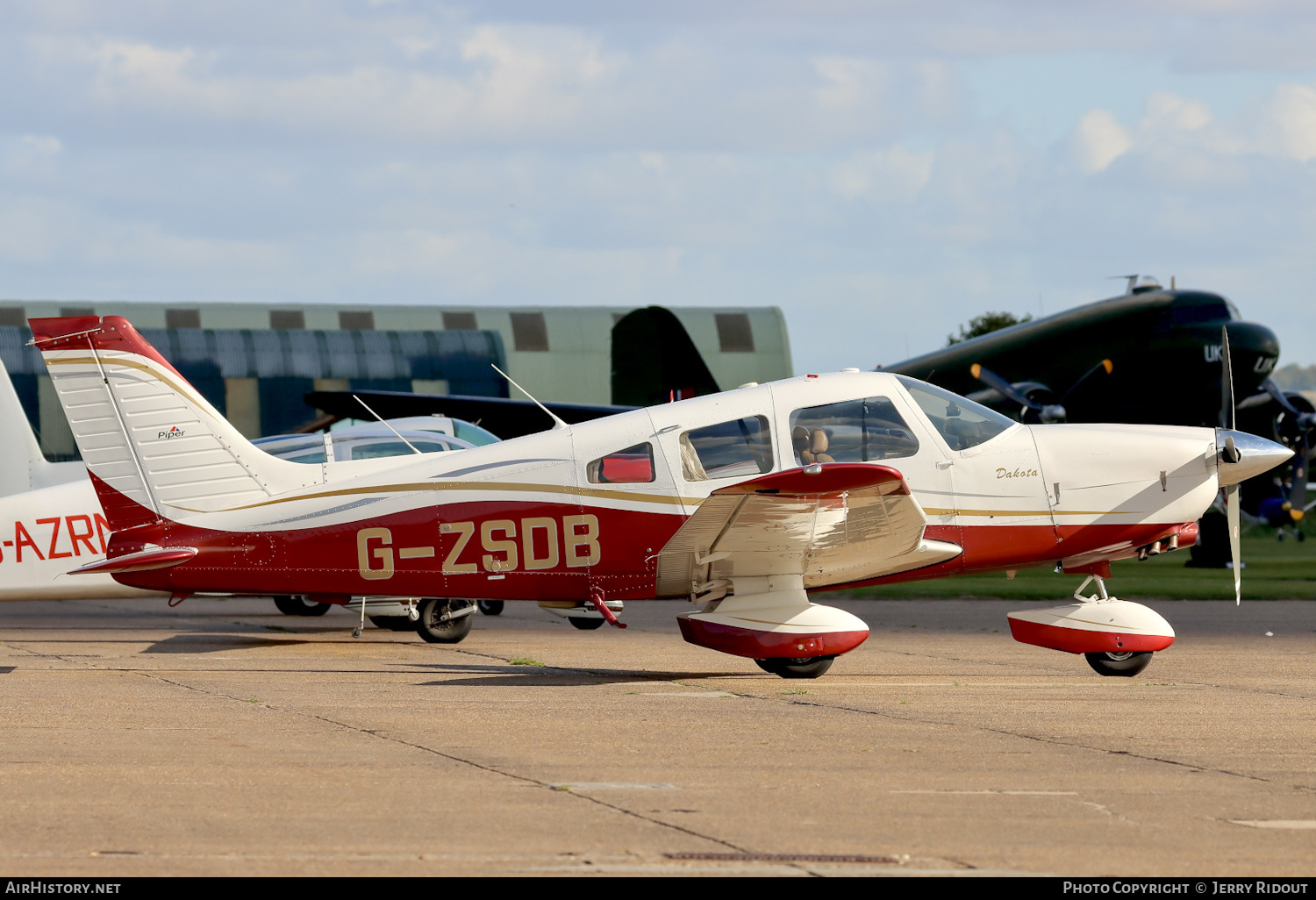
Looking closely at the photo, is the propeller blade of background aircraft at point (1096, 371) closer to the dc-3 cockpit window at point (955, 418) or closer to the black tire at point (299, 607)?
the black tire at point (299, 607)

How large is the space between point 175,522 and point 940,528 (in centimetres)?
634

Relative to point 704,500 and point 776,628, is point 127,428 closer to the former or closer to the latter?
point 704,500

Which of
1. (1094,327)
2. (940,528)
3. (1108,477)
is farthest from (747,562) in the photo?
(1094,327)

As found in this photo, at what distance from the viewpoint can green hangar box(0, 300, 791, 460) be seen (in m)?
43.5

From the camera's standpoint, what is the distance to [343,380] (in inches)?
1817

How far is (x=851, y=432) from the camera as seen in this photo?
1146 centimetres

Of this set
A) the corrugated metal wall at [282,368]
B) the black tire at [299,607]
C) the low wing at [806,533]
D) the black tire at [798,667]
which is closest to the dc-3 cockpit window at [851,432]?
the low wing at [806,533]

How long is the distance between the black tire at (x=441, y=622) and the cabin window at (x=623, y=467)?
356cm

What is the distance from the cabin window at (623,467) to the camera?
11.7 metres

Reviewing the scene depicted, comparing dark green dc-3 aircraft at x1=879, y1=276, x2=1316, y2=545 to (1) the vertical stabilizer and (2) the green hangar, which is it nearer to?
(2) the green hangar

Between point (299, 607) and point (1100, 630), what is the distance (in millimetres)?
11117

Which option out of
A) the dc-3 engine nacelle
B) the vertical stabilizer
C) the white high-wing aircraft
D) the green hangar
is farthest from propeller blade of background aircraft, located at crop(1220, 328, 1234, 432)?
the green hangar

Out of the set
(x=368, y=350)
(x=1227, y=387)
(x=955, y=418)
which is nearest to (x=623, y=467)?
(x=955, y=418)

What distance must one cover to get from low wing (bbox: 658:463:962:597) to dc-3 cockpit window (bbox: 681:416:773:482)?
0.64m
